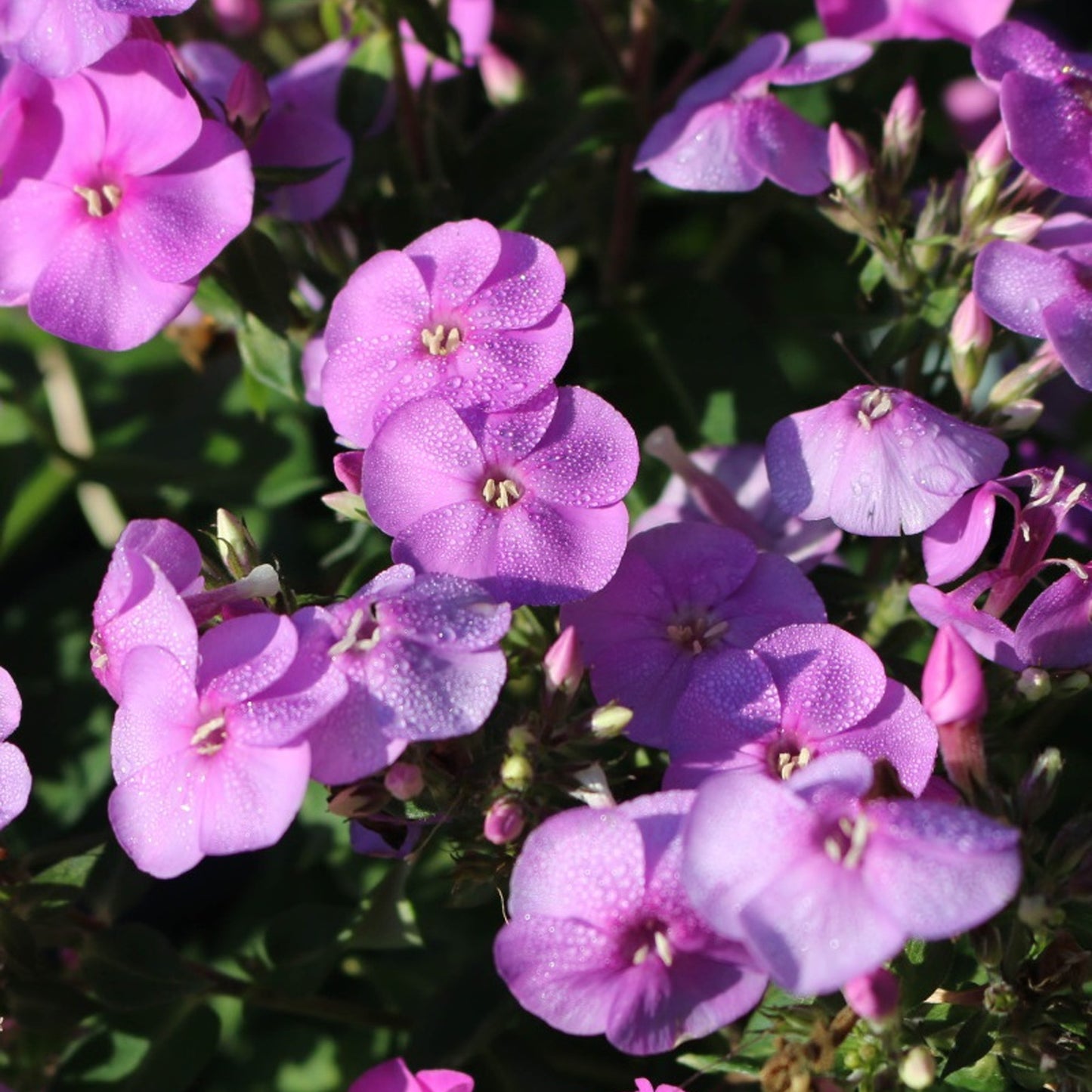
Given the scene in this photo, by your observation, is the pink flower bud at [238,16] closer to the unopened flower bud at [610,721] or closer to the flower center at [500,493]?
the flower center at [500,493]

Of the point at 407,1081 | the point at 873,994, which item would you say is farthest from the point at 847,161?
the point at 407,1081

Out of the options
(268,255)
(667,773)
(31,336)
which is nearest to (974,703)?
(667,773)

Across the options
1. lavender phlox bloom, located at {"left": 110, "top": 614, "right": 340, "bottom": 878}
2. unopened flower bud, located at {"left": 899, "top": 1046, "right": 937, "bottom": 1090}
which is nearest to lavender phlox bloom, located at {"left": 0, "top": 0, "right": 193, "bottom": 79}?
lavender phlox bloom, located at {"left": 110, "top": 614, "right": 340, "bottom": 878}

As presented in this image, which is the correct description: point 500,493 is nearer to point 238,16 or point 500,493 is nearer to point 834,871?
point 834,871

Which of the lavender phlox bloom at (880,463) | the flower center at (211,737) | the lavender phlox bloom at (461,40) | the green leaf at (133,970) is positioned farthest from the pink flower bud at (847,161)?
the green leaf at (133,970)

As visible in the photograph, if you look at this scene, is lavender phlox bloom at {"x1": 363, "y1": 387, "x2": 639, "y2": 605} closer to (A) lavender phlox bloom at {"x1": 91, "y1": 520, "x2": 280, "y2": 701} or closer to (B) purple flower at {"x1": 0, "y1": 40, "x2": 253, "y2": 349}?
(A) lavender phlox bloom at {"x1": 91, "y1": 520, "x2": 280, "y2": 701}
